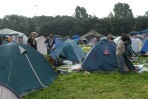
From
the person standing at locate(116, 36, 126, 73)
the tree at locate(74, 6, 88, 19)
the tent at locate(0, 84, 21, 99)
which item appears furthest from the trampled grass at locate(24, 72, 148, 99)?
the tree at locate(74, 6, 88, 19)

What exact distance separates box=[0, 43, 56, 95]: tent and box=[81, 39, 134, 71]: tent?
10.4 feet

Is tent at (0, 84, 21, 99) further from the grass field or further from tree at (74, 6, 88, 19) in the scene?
tree at (74, 6, 88, 19)

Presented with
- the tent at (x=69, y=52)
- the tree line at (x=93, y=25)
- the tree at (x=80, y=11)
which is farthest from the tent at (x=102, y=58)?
the tree at (x=80, y=11)

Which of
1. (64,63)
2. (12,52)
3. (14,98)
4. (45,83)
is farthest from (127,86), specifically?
(64,63)

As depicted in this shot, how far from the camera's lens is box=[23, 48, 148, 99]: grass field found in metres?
9.23

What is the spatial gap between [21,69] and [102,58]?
15.4 feet

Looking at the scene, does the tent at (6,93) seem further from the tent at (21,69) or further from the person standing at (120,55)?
the person standing at (120,55)

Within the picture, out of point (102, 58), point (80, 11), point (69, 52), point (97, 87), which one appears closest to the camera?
point (97, 87)

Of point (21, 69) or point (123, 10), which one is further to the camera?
point (123, 10)

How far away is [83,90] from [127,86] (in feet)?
4.80

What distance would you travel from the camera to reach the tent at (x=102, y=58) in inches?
547

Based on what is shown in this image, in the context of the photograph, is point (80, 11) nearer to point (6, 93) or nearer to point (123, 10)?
point (123, 10)

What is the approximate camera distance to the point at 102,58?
13984mm

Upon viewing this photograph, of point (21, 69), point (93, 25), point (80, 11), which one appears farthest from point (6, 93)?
point (80, 11)
